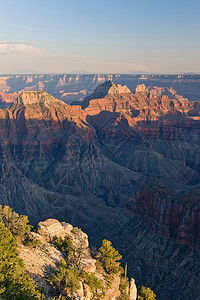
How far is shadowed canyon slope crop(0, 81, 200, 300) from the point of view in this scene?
6444cm

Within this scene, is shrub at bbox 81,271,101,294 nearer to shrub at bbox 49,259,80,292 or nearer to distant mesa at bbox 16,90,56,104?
shrub at bbox 49,259,80,292

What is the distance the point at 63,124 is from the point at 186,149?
8563 cm

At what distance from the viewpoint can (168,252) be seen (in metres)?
64.3

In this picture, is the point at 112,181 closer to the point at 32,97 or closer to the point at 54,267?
the point at 32,97

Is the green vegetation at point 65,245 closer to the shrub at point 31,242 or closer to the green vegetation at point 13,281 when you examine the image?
the shrub at point 31,242

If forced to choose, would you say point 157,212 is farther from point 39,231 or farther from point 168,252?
point 39,231

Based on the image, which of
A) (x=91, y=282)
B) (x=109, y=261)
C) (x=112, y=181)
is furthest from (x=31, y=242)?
(x=112, y=181)

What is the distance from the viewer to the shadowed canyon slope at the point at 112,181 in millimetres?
64438

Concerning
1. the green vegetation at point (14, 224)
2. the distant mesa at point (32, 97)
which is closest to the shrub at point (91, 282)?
the green vegetation at point (14, 224)

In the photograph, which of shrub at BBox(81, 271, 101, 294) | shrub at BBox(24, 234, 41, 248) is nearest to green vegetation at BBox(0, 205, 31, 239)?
shrub at BBox(24, 234, 41, 248)

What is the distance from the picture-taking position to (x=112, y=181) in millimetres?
146750

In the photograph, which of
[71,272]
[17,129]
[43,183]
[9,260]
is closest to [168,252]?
[71,272]

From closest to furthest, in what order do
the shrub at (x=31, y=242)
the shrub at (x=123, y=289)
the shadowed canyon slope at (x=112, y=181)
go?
the shrub at (x=123, y=289)
the shrub at (x=31, y=242)
the shadowed canyon slope at (x=112, y=181)

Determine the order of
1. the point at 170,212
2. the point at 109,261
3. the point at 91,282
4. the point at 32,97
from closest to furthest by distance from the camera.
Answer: the point at 91,282
the point at 109,261
the point at 170,212
the point at 32,97
